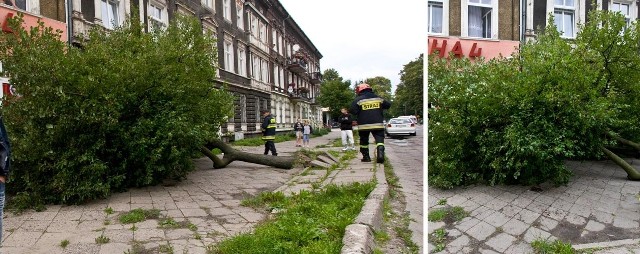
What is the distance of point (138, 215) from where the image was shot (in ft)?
12.1

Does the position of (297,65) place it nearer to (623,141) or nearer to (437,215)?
(437,215)

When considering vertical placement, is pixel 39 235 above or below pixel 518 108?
below

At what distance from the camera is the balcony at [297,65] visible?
427 cm

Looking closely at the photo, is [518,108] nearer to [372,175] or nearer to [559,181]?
[559,181]

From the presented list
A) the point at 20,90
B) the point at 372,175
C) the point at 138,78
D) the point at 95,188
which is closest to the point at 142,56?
the point at 138,78

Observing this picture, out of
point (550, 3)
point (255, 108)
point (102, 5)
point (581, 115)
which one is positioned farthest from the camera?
point (102, 5)

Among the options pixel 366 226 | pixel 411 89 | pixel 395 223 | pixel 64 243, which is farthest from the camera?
pixel 395 223

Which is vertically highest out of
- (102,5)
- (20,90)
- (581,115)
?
(102,5)

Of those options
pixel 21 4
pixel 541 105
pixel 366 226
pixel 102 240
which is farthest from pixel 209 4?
pixel 541 105

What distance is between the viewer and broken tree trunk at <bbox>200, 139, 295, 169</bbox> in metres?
6.64

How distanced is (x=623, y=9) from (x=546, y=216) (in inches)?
53.4

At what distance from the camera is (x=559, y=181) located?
93.4 inches

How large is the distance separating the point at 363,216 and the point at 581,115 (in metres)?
1.49

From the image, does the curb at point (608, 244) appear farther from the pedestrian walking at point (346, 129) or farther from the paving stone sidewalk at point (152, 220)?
the pedestrian walking at point (346, 129)
